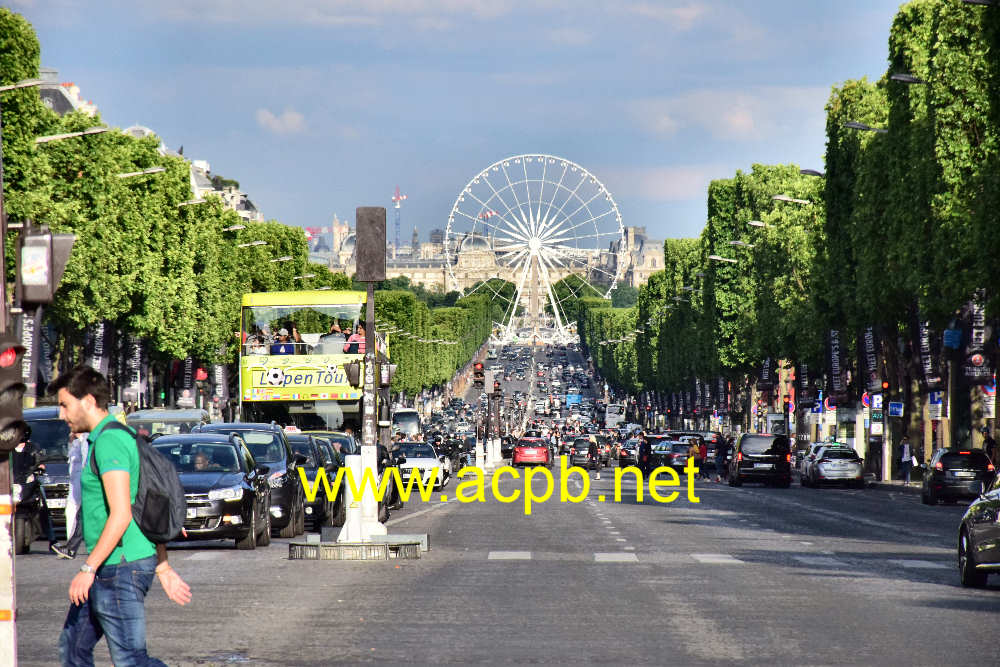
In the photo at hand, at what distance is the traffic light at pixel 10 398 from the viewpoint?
9641 mm

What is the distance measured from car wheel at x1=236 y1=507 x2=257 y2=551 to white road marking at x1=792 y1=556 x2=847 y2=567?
24.5ft

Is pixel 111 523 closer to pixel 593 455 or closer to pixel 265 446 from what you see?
pixel 265 446

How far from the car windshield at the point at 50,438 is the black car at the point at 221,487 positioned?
1.83 metres

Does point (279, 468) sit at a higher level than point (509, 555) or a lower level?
higher

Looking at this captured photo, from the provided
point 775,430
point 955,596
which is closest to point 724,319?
point 775,430

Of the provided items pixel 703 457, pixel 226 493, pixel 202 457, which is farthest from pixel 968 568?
pixel 703 457

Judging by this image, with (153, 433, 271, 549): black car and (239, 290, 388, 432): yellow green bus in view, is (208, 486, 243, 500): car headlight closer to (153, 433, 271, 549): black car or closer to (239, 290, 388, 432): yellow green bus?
(153, 433, 271, 549): black car

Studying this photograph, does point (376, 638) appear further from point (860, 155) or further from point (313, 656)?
point (860, 155)

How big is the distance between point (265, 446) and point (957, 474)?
Result: 2115cm

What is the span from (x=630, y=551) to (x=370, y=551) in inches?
148

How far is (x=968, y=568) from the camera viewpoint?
1969 centimetres

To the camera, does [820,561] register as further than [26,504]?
No

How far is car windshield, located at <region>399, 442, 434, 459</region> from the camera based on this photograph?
190 feet

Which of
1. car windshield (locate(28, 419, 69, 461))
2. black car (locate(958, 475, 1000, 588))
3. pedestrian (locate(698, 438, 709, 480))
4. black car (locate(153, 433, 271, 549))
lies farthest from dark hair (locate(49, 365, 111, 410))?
pedestrian (locate(698, 438, 709, 480))
